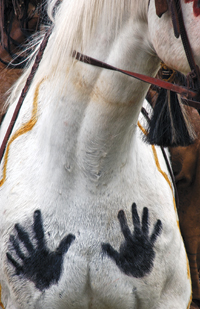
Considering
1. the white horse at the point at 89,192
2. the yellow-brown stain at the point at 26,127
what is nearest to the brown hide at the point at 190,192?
the white horse at the point at 89,192

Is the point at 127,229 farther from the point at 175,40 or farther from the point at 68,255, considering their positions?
the point at 175,40

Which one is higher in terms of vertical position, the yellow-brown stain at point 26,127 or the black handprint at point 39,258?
the yellow-brown stain at point 26,127

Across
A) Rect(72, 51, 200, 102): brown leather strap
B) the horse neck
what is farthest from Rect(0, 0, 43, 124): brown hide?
Rect(72, 51, 200, 102): brown leather strap

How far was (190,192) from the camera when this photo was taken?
8.27 feet

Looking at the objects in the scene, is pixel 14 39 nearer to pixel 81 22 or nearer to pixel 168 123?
pixel 81 22

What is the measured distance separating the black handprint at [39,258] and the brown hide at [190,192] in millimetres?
1166

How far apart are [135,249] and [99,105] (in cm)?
61

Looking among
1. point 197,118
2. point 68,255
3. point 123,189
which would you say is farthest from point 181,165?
point 68,255

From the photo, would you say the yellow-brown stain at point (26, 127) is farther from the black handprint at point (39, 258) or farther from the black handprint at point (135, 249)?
the black handprint at point (135, 249)

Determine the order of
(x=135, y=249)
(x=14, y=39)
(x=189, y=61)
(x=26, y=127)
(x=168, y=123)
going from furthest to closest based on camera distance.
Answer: (x=14, y=39) < (x=26, y=127) < (x=135, y=249) < (x=168, y=123) < (x=189, y=61)

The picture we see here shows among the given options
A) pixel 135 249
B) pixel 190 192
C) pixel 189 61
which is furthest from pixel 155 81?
pixel 190 192

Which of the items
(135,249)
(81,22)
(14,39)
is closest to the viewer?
(81,22)

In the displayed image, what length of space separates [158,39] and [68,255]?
864 mm

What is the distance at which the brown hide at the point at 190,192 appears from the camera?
2420mm
